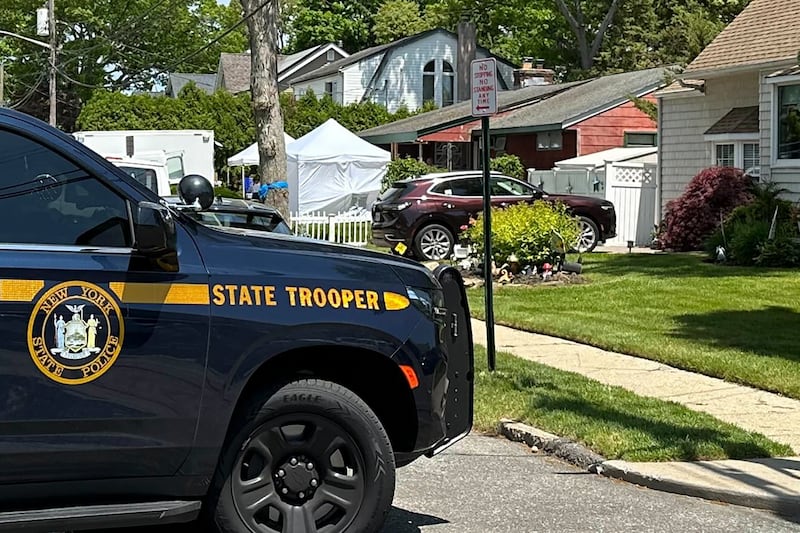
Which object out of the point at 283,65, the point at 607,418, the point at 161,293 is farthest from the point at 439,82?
the point at 161,293

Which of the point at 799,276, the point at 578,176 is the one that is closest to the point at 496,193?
the point at 578,176

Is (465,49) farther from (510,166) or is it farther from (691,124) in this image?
(691,124)

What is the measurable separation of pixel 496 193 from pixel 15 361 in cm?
1757

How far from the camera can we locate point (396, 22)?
2746 inches

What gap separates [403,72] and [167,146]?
2399cm

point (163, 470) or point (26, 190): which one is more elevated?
point (26, 190)

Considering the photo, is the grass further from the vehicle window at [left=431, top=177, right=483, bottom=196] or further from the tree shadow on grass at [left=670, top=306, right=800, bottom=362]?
the vehicle window at [left=431, top=177, right=483, bottom=196]

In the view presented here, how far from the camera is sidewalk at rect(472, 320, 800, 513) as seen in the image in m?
6.52

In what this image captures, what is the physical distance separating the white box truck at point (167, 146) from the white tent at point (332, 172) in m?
2.55

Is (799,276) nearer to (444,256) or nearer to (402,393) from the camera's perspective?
(444,256)

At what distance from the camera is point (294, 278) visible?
16.1 ft

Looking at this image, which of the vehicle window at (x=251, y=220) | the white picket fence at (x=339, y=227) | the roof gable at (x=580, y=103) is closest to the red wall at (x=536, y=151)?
the roof gable at (x=580, y=103)

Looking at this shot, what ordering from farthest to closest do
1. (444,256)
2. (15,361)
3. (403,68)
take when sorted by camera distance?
(403,68)
(444,256)
(15,361)

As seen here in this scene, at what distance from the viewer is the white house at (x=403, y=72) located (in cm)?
5009
